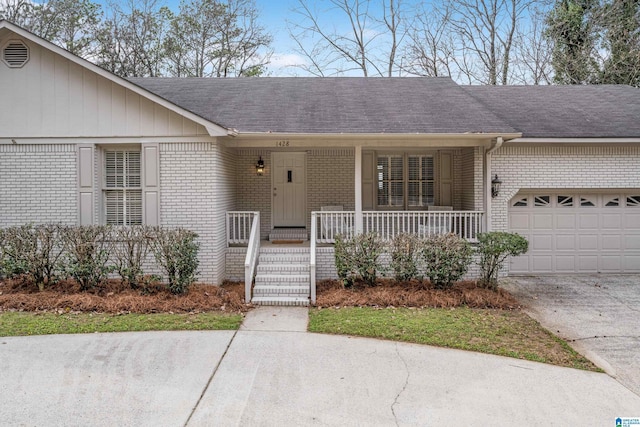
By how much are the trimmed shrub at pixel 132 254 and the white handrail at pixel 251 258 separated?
5.93ft

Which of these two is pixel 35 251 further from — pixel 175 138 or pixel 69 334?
pixel 175 138

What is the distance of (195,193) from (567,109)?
9.57m

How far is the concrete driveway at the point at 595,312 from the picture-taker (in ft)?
17.7

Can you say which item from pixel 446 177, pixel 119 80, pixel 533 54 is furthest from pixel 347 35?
pixel 119 80

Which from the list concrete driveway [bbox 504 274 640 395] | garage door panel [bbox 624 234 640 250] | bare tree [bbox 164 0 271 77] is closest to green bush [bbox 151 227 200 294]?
concrete driveway [bbox 504 274 640 395]

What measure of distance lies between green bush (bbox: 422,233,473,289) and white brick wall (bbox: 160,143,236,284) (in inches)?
165

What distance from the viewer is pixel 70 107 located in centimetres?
841

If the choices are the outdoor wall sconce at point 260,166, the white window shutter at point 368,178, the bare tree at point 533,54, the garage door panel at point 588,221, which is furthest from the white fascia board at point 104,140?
the bare tree at point 533,54

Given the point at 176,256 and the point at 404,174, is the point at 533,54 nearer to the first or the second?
the point at 404,174

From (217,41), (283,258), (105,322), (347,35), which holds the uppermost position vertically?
(347,35)

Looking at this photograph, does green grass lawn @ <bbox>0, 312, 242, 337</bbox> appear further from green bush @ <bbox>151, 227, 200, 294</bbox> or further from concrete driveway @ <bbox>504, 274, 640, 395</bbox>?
concrete driveway @ <bbox>504, 274, 640, 395</bbox>

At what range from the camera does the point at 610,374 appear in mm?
4926

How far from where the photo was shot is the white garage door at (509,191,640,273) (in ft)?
33.4

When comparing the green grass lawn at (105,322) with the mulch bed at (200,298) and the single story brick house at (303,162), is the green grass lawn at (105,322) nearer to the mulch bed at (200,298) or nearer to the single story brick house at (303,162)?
the mulch bed at (200,298)
